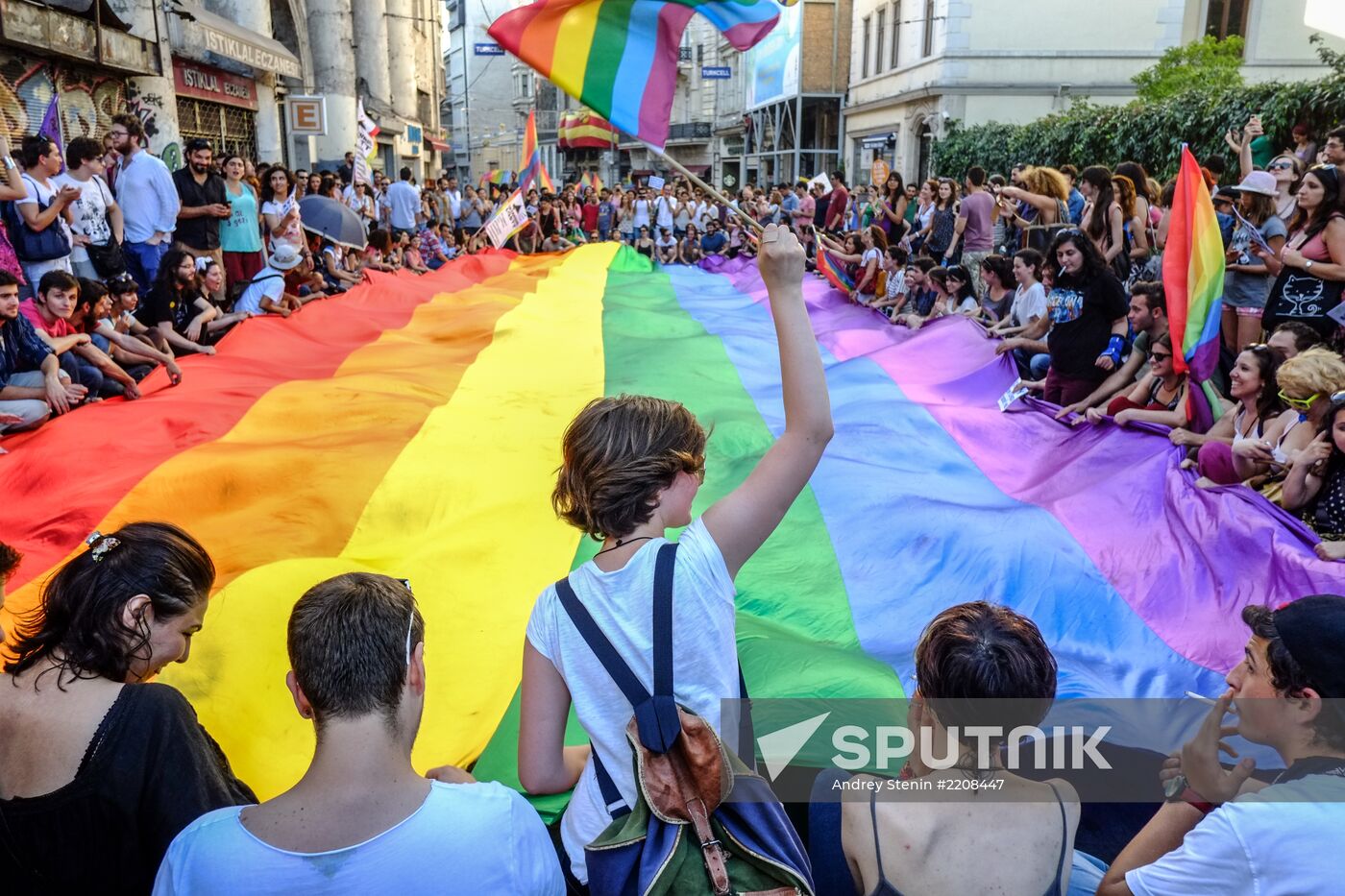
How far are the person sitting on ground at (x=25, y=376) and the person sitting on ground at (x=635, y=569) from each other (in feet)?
12.8

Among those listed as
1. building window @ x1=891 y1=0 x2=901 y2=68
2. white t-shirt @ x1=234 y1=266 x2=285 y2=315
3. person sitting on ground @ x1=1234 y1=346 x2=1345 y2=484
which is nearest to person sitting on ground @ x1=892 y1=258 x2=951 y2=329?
person sitting on ground @ x1=1234 y1=346 x2=1345 y2=484

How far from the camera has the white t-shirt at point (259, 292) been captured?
6.89 metres

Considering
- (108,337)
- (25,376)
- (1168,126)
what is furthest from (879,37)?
(25,376)

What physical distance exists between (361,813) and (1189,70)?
63.2 feet

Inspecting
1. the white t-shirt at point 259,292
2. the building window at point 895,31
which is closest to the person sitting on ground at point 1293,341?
the white t-shirt at point 259,292

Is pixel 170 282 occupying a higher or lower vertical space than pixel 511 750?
higher

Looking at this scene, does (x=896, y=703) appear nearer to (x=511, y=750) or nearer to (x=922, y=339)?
(x=511, y=750)

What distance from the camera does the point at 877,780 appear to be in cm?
152

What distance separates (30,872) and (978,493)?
11.0 ft

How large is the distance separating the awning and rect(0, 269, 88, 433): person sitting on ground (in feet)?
24.5

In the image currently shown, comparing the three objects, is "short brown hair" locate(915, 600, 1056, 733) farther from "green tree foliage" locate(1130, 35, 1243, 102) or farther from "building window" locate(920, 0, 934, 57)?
"building window" locate(920, 0, 934, 57)

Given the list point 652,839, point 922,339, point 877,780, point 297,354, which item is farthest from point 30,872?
point 922,339

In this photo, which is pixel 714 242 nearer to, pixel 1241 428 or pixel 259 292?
pixel 259 292

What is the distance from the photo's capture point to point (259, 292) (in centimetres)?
695
